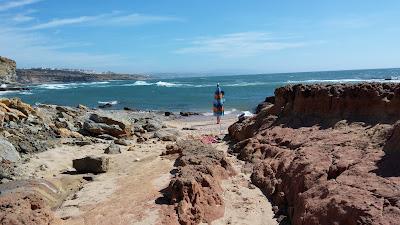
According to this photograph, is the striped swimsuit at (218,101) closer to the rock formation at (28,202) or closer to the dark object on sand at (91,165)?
the dark object on sand at (91,165)

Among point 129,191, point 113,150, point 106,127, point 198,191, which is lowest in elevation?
point 113,150

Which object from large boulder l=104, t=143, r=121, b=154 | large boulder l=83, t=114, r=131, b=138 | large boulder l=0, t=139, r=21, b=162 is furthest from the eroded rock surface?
large boulder l=83, t=114, r=131, b=138

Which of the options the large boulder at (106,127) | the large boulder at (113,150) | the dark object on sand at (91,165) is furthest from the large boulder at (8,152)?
the large boulder at (106,127)

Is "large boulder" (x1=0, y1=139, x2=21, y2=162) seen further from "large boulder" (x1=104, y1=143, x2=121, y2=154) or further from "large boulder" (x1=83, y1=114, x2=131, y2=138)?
"large boulder" (x1=83, y1=114, x2=131, y2=138)

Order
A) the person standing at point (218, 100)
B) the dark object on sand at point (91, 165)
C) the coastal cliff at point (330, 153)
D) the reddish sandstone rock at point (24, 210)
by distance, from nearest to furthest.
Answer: the coastal cliff at point (330, 153) < the reddish sandstone rock at point (24, 210) < the dark object on sand at point (91, 165) < the person standing at point (218, 100)

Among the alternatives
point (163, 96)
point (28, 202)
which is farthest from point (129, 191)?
point (163, 96)

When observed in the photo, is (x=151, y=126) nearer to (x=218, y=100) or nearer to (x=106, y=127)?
(x=218, y=100)

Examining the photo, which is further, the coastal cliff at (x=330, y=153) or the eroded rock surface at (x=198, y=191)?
the eroded rock surface at (x=198, y=191)

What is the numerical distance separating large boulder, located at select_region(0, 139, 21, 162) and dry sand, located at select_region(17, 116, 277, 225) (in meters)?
0.42

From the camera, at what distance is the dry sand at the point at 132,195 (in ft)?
28.3

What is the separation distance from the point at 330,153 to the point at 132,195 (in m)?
4.16

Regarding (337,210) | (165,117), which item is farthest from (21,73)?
(337,210)

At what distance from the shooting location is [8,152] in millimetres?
13281

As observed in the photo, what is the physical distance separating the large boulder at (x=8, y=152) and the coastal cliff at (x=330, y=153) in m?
6.36
